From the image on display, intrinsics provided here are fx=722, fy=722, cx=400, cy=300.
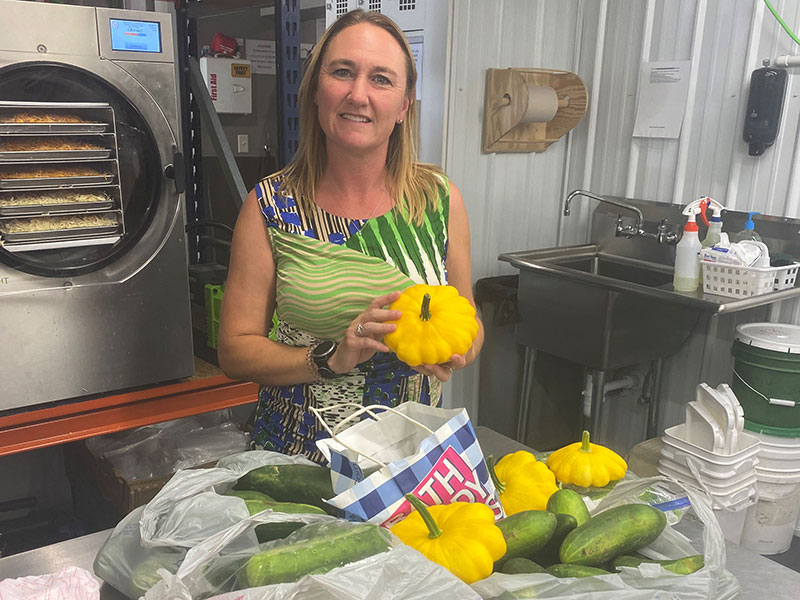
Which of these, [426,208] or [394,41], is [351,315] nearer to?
[426,208]

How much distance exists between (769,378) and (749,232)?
1.89ft

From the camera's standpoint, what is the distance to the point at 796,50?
109 inches

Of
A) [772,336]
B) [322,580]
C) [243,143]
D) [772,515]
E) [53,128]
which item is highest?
[53,128]

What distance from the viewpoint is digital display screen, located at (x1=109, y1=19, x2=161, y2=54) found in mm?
2123

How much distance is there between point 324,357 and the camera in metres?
1.57

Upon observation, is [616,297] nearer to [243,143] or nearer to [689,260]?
[689,260]

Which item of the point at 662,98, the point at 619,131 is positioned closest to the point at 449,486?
the point at 662,98

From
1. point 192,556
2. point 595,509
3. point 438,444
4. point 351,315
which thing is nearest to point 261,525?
point 192,556

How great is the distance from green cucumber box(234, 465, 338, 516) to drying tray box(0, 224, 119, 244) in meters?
1.33

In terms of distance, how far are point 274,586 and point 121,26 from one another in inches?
73.1

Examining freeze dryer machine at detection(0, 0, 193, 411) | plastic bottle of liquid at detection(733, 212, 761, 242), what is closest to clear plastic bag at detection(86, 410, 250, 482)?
freeze dryer machine at detection(0, 0, 193, 411)

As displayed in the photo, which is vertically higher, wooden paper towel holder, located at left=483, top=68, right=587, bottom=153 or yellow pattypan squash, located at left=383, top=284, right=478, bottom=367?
wooden paper towel holder, located at left=483, top=68, right=587, bottom=153

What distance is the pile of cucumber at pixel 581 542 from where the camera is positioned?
3.12 feet

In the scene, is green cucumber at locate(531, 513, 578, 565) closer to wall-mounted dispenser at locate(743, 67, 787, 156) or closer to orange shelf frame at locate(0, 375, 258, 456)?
orange shelf frame at locate(0, 375, 258, 456)
